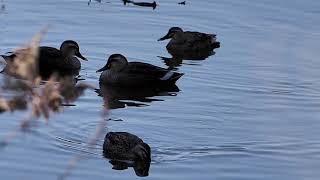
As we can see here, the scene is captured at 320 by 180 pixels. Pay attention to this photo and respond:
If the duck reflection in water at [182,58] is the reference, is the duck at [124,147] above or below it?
above

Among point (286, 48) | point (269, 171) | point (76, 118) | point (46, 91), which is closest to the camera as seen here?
point (46, 91)

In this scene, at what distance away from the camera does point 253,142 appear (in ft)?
34.2

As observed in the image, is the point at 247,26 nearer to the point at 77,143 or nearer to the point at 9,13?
the point at 9,13

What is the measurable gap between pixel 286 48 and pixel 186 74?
2.41 meters

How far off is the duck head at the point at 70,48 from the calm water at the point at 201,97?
0.27m

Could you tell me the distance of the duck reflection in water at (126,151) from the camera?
956 cm

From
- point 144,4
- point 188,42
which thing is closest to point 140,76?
point 188,42

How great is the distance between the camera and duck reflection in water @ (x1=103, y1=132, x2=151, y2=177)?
9562 millimetres

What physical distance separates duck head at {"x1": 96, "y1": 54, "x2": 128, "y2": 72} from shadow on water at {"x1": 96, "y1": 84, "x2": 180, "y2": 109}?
0.30 metres

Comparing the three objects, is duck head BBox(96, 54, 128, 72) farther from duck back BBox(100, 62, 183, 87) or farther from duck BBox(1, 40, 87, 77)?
duck BBox(1, 40, 87, 77)

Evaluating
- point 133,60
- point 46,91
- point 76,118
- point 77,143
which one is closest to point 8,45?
point 133,60

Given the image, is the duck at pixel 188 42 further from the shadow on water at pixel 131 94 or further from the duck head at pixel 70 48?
the shadow on water at pixel 131 94

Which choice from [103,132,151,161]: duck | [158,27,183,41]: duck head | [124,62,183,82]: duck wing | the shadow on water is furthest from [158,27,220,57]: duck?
[103,132,151,161]: duck

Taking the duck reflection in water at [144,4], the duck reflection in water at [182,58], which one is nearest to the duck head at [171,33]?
the duck reflection in water at [182,58]
